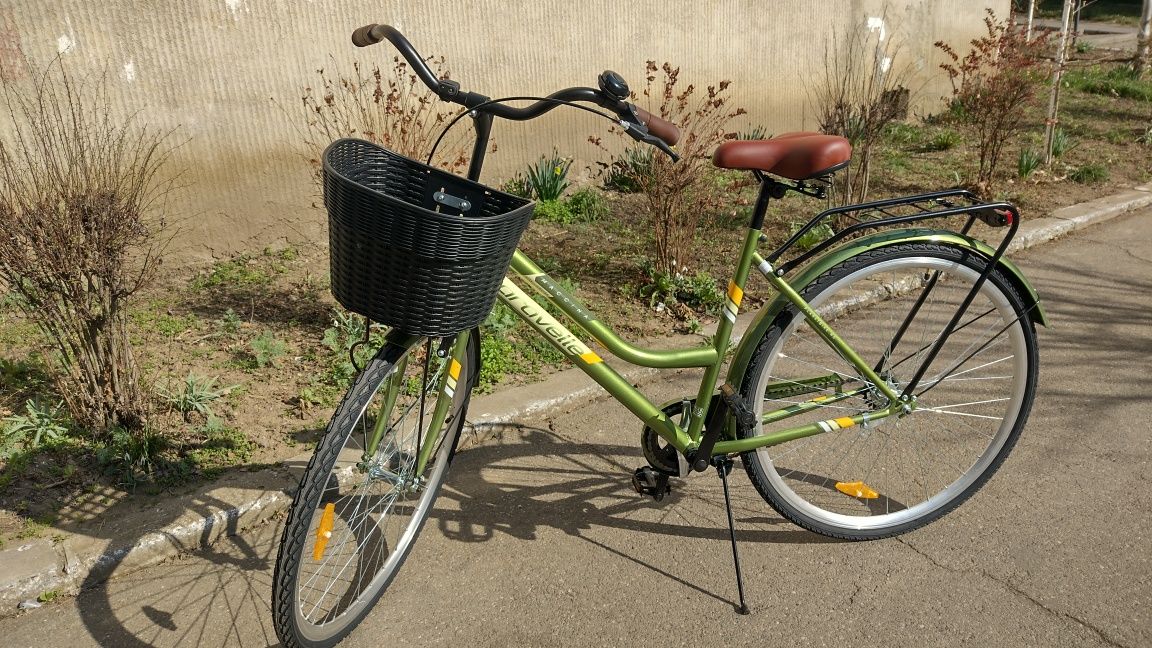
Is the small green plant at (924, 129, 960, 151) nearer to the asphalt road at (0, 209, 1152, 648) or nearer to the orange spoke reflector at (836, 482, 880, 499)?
the asphalt road at (0, 209, 1152, 648)

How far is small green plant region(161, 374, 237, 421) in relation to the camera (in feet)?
11.3

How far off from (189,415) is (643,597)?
6.31ft

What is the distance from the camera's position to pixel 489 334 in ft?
13.6

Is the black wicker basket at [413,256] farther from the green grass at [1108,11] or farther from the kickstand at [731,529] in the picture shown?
the green grass at [1108,11]

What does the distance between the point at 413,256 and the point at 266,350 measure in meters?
2.22

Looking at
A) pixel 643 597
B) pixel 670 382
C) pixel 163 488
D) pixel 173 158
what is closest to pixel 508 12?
pixel 173 158

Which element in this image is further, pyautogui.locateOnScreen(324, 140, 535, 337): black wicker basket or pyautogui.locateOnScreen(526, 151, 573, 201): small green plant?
pyautogui.locateOnScreen(526, 151, 573, 201): small green plant

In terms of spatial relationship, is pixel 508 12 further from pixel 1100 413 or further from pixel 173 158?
pixel 1100 413

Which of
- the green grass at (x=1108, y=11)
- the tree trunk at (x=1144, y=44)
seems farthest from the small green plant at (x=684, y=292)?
the green grass at (x=1108, y=11)

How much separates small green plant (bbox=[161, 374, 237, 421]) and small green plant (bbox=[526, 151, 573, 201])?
2.88 m

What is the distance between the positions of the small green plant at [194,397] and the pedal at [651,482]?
1681mm

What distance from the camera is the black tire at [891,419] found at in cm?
266

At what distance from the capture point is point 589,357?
2586mm

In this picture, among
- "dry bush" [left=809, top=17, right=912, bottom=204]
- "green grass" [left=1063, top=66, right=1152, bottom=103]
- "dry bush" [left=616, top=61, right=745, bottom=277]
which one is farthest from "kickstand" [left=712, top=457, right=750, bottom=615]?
"green grass" [left=1063, top=66, right=1152, bottom=103]
